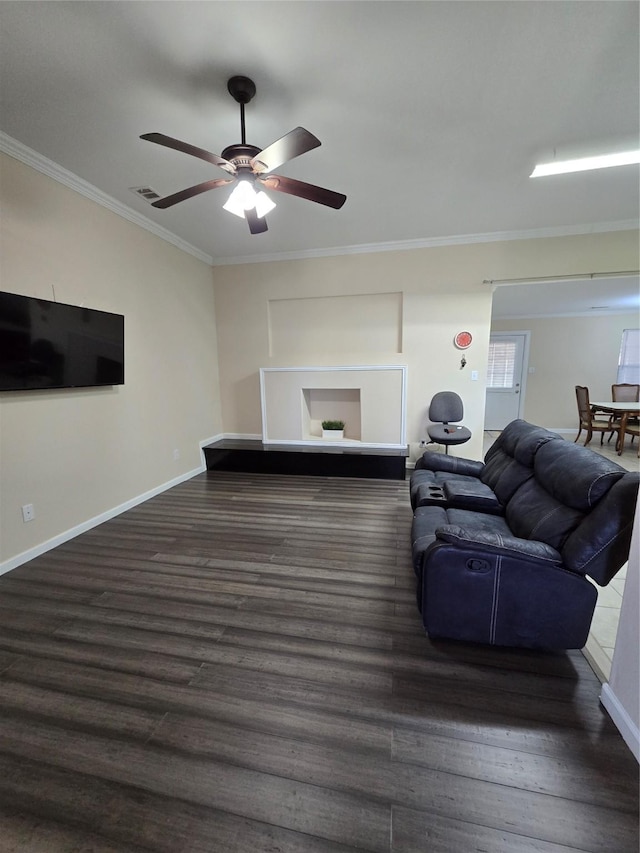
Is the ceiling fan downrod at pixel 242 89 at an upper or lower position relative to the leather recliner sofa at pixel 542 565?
upper

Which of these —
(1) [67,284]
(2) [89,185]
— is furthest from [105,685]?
(2) [89,185]

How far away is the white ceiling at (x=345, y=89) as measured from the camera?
1566mm

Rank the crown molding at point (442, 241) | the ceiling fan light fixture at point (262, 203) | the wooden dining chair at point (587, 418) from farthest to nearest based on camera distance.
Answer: the wooden dining chair at point (587, 418) < the crown molding at point (442, 241) < the ceiling fan light fixture at point (262, 203)

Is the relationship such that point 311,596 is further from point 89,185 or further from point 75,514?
point 89,185

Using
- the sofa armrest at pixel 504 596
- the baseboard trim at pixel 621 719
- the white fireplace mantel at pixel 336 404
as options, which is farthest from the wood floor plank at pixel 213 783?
the white fireplace mantel at pixel 336 404

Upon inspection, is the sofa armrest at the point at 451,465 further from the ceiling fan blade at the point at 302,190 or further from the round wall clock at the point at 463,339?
the ceiling fan blade at the point at 302,190

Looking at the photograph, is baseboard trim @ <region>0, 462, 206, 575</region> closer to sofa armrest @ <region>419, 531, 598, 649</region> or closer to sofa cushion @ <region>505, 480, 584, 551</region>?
sofa armrest @ <region>419, 531, 598, 649</region>

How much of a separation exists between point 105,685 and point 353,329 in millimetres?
4298

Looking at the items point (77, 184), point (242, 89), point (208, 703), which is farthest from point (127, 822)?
point (77, 184)

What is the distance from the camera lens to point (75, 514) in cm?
300

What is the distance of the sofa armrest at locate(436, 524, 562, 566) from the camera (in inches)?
63.2

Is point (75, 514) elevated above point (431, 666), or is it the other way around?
point (75, 514)

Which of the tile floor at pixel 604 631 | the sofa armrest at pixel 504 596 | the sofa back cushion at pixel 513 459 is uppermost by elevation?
the sofa back cushion at pixel 513 459

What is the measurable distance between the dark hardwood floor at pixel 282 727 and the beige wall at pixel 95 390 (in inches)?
28.6
